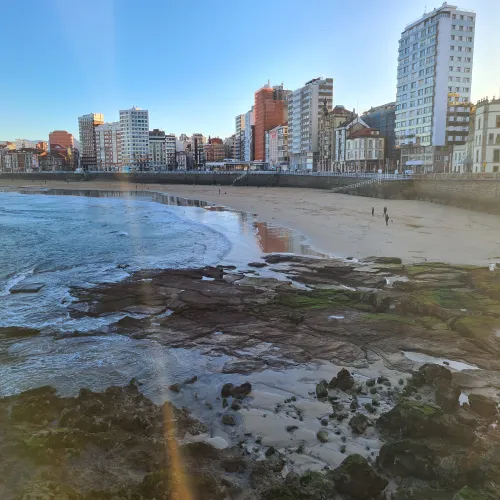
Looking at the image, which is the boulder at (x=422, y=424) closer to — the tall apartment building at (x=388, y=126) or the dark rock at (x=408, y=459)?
the dark rock at (x=408, y=459)

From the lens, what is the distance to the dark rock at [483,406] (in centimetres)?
684

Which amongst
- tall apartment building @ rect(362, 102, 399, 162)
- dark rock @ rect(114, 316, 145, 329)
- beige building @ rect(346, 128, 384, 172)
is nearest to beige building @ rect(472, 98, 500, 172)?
beige building @ rect(346, 128, 384, 172)

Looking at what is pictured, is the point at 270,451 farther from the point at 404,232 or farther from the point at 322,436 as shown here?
the point at 404,232

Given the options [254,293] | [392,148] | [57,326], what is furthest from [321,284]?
[392,148]

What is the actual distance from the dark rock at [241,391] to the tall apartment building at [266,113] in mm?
173136

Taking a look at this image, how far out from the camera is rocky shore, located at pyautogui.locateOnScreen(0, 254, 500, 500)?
17.5 ft

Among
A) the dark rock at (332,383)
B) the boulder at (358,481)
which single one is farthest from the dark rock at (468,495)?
the dark rock at (332,383)

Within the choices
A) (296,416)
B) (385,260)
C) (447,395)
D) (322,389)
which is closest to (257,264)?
(385,260)

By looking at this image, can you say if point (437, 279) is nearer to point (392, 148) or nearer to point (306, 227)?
point (306, 227)

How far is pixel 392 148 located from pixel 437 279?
293ft

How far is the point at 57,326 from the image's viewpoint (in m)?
11.6

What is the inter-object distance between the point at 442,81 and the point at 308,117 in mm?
54220

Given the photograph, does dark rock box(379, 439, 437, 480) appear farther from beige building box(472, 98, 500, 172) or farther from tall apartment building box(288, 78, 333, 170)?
tall apartment building box(288, 78, 333, 170)

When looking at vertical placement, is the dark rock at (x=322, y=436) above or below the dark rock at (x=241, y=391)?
above
